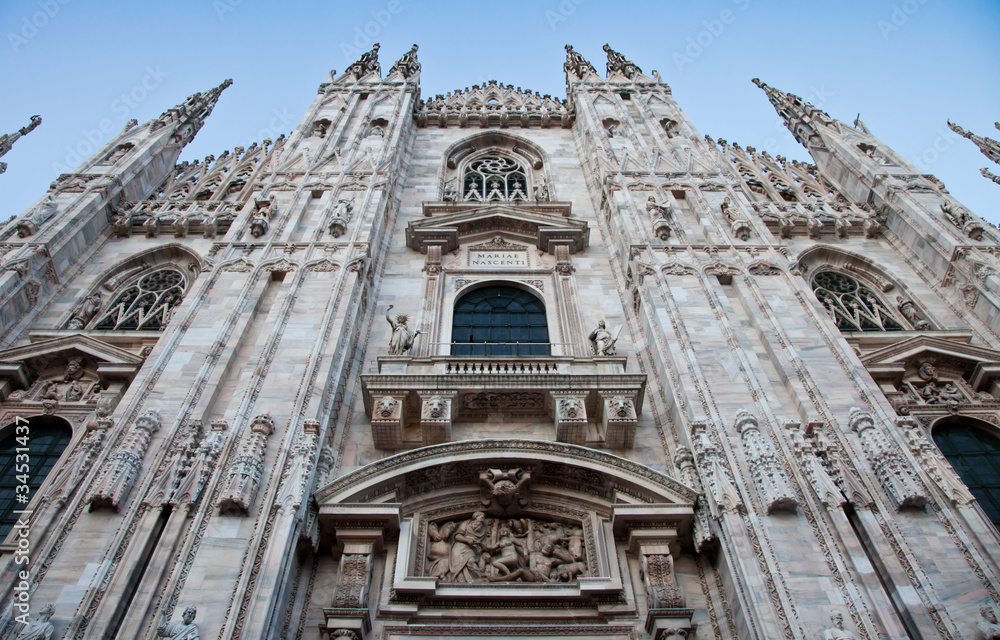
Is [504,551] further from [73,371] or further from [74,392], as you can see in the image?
[73,371]

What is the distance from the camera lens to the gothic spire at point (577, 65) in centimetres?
2703

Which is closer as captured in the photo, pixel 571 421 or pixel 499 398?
pixel 571 421

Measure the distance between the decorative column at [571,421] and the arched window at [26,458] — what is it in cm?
814

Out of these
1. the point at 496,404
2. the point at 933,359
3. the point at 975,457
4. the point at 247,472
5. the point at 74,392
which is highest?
the point at 933,359

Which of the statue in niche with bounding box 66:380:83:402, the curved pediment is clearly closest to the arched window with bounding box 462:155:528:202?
the curved pediment

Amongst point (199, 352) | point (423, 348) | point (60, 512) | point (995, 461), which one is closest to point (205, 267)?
point (199, 352)

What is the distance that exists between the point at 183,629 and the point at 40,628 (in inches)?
59.0

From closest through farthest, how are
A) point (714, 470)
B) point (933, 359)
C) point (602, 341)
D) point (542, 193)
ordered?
point (714, 470), point (602, 341), point (933, 359), point (542, 193)

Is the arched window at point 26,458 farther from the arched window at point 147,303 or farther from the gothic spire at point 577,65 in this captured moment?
the gothic spire at point 577,65

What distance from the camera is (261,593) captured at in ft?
28.3

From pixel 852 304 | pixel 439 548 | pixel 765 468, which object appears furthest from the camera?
pixel 852 304

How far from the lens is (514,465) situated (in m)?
11.3

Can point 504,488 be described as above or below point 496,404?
below

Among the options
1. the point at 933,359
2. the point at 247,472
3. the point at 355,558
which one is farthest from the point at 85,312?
the point at 933,359
